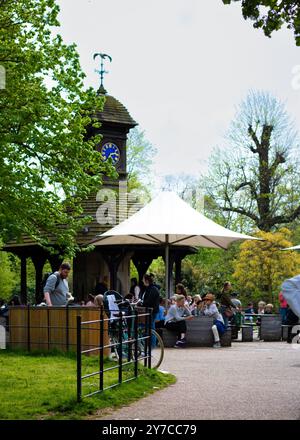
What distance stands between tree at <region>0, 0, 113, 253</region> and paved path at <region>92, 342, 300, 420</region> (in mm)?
7787

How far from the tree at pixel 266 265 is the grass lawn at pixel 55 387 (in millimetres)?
31027

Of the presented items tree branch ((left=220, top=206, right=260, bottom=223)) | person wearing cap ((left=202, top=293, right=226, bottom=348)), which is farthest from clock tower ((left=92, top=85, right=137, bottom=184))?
person wearing cap ((left=202, top=293, right=226, bottom=348))

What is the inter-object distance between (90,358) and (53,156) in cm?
1257

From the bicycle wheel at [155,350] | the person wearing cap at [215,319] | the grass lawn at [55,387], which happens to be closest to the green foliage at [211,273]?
the person wearing cap at [215,319]

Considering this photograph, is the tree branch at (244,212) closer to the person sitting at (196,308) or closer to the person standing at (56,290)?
the person sitting at (196,308)

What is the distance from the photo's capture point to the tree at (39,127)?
82.0 ft

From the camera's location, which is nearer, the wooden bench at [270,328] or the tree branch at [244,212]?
the wooden bench at [270,328]

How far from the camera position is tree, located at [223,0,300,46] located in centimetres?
1133

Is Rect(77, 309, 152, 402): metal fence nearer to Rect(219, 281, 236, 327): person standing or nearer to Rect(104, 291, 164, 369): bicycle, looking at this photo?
Rect(104, 291, 164, 369): bicycle

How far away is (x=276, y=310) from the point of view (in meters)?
46.2

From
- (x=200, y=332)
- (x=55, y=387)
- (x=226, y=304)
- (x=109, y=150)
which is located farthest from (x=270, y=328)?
(x=109, y=150)
